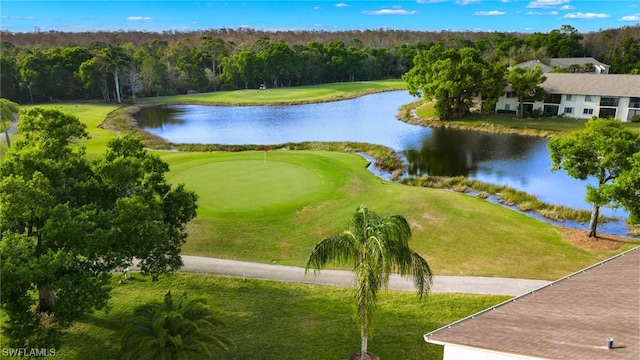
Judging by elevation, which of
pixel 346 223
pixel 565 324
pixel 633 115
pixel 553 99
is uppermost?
pixel 553 99

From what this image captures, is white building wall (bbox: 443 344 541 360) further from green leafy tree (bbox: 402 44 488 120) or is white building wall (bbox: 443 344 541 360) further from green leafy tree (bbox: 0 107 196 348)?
green leafy tree (bbox: 402 44 488 120)

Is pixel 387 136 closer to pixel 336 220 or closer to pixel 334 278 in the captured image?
pixel 336 220

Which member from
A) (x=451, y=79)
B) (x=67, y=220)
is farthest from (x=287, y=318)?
(x=451, y=79)

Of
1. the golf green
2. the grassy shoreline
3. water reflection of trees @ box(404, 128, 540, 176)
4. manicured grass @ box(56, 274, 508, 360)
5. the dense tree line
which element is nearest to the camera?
manicured grass @ box(56, 274, 508, 360)

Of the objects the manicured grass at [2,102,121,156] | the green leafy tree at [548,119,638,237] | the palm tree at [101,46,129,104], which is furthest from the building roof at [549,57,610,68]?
the palm tree at [101,46,129,104]

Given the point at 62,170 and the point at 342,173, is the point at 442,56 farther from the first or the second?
the point at 62,170

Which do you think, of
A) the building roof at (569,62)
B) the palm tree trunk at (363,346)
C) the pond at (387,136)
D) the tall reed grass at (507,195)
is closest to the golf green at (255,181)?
the tall reed grass at (507,195)

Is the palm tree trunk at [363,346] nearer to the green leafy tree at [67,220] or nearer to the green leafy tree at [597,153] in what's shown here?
the green leafy tree at [67,220]
